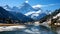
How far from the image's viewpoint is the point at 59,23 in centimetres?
7450

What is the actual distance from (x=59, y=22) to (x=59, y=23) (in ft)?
6.22

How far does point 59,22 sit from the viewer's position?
3004 inches
